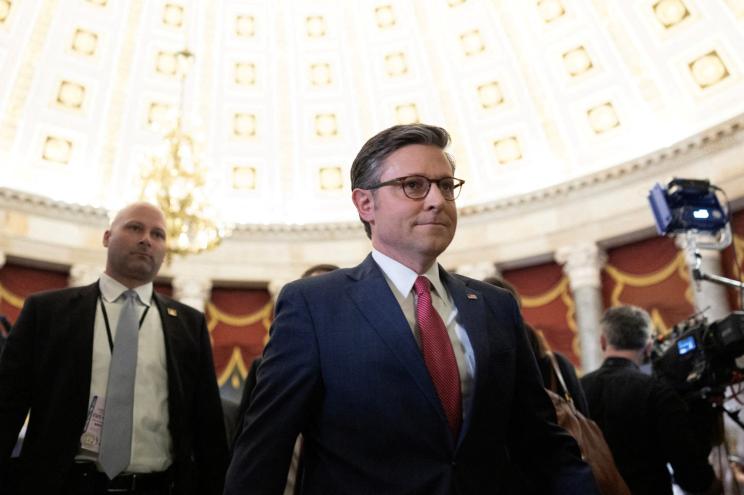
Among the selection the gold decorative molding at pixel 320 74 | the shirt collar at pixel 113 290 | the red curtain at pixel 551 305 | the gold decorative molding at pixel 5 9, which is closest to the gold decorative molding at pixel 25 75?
the gold decorative molding at pixel 5 9

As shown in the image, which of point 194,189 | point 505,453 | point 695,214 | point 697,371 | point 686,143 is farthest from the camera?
point 686,143

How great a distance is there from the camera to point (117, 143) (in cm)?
1521

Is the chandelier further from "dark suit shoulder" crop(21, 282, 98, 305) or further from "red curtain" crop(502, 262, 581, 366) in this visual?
"red curtain" crop(502, 262, 581, 366)

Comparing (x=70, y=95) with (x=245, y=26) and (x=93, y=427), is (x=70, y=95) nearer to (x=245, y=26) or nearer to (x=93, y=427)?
(x=245, y=26)

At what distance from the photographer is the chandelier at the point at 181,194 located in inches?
373

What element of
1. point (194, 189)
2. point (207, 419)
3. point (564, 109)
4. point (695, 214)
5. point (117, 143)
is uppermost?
point (117, 143)

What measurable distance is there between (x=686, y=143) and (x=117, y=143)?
38.1 ft

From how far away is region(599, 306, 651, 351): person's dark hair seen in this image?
3.96m

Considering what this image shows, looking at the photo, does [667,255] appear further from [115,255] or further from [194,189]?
[115,255]

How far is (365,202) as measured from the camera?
1995 mm

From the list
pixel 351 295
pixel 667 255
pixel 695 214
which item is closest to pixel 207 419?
pixel 351 295

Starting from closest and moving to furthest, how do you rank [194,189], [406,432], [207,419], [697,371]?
[406,432] → [207,419] → [697,371] → [194,189]

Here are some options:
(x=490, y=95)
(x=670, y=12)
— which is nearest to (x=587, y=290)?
(x=490, y=95)

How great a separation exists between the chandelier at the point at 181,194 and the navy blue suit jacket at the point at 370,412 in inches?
308
